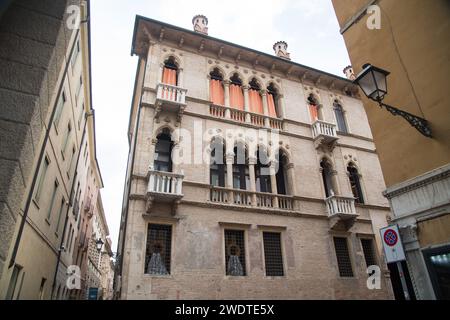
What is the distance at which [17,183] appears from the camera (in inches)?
85.9

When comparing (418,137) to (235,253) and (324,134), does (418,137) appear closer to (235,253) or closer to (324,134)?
(235,253)

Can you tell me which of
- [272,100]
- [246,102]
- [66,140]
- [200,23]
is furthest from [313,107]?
[66,140]

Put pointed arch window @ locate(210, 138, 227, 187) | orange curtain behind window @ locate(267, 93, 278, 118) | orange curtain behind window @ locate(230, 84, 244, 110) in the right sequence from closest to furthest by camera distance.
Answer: pointed arch window @ locate(210, 138, 227, 187)
orange curtain behind window @ locate(230, 84, 244, 110)
orange curtain behind window @ locate(267, 93, 278, 118)

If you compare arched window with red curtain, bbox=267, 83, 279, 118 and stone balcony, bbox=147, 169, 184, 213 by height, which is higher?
arched window with red curtain, bbox=267, 83, 279, 118

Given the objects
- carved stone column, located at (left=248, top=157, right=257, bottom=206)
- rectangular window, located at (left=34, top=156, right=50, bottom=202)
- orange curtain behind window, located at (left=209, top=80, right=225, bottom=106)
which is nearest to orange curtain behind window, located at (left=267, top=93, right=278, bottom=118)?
orange curtain behind window, located at (left=209, top=80, right=225, bottom=106)

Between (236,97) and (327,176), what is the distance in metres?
6.93

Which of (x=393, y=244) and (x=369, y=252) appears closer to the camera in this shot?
(x=393, y=244)

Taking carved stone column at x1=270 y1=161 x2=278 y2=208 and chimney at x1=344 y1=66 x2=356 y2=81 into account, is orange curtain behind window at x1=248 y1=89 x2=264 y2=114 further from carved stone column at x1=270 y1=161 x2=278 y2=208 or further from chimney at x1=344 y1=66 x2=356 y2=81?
chimney at x1=344 y1=66 x2=356 y2=81

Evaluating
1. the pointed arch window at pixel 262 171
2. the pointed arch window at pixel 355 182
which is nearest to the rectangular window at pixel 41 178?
the pointed arch window at pixel 262 171

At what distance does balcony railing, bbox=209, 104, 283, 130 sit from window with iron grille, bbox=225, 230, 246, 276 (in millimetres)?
6002

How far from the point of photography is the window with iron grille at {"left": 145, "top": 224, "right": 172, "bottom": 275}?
11164mm

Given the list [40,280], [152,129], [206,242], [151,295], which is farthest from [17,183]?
[40,280]

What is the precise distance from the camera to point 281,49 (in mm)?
21156

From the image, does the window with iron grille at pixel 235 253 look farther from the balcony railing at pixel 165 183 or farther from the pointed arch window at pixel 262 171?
the balcony railing at pixel 165 183
